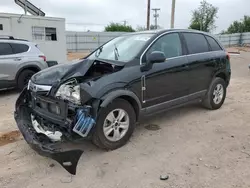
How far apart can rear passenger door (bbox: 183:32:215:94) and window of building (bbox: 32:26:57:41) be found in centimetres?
958

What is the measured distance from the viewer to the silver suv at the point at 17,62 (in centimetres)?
741

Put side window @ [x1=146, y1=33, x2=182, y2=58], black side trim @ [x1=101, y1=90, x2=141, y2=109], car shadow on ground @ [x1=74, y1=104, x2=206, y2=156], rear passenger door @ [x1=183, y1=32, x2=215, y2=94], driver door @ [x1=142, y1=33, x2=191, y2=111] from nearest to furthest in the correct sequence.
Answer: black side trim @ [x1=101, y1=90, x2=141, y2=109], car shadow on ground @ [x1=74, y1=104, x2=206, y2=156], driver door @ [x1=142, y1=33, x2=191, y2=111], side window @ [x1=146, y1=33, x2=182, y2=58], rear passenger door @ [x1=183, y1=32, x2=215, y2=94]

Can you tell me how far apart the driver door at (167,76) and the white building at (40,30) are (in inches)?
378

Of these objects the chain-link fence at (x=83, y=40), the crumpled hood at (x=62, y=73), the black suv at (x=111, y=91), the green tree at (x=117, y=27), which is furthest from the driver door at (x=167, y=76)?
the green tree at (x=117, y=27)

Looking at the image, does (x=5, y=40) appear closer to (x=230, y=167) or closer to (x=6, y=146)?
(x=6, y=146)

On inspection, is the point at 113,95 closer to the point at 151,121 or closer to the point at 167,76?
the point at 167,76

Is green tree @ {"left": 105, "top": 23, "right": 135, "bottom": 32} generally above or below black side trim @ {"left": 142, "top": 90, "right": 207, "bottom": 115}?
above

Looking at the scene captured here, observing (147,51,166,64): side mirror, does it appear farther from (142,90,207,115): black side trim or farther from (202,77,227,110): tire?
(202,77,227,110): tire

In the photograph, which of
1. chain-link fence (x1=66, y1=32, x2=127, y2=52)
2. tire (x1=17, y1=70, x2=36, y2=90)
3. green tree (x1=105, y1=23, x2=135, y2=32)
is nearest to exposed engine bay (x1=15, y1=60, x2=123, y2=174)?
tire (x1=17, y1=70, x2=36, y2=90)

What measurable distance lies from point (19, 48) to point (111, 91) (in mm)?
5306

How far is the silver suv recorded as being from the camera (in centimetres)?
741

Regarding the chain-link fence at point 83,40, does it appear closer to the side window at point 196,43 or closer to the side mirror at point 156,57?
the side window at point 196,43

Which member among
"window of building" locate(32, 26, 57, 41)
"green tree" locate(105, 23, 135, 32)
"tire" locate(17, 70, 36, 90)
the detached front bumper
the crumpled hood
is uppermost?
"green tree" locate(105, 23, 135, 32)

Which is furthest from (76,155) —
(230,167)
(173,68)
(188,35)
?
(188,35)
